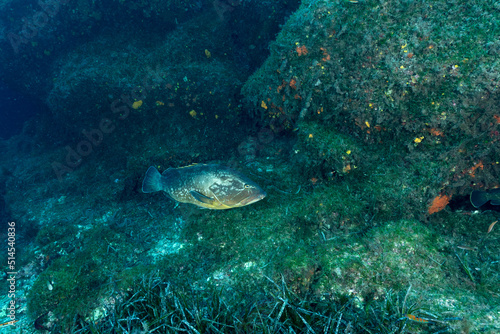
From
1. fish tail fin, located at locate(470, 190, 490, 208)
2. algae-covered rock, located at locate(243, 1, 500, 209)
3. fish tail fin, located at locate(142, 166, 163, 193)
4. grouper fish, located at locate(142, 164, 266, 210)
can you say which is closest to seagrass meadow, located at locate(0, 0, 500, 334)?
algae-covered rock, located at locate(243, 1, 500, 209)

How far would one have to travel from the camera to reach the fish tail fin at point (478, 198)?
2818 mm

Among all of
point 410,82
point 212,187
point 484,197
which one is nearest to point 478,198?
point 484,197

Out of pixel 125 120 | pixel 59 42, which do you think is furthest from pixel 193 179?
pixel 59 42

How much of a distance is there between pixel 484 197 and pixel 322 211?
1943 millimetres

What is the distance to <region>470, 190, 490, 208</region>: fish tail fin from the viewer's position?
9.25ft

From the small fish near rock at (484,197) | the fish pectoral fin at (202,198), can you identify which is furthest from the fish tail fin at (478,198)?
the fish pectoral fin at (202,198)

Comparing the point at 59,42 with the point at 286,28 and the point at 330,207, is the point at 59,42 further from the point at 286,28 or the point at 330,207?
the point at 330,207

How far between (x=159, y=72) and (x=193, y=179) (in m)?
4.09

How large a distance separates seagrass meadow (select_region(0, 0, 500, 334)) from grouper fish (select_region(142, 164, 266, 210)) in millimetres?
522

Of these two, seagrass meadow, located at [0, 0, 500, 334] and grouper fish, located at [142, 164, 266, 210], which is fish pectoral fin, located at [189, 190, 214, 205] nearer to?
grouper fish, located at [142, 164, 266, 210]

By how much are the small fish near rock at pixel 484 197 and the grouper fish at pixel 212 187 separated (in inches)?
105

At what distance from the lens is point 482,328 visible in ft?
6.36

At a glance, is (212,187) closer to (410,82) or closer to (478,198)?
(410,82)

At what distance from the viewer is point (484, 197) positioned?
282 cm
